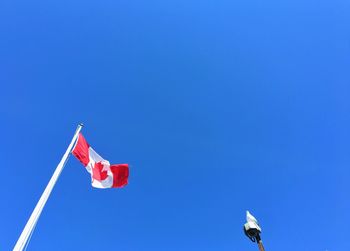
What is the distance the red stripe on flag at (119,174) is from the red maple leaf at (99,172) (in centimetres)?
41

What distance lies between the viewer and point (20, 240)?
7914 mm

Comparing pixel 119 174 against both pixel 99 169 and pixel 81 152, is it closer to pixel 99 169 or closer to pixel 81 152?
pixel 99 169

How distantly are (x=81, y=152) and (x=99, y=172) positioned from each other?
137 centimetres

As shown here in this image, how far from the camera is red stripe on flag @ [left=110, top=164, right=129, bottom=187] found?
43.2 feet

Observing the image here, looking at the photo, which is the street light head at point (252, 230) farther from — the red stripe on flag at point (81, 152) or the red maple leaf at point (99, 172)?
the red stripe on flag at point (81, 152)

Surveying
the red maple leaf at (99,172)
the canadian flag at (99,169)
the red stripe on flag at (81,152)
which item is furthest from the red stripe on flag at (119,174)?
the red stripe on flag at (81,152)

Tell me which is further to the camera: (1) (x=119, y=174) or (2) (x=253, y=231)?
(1) (x=119, y=174)

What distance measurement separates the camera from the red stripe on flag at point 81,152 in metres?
11.6

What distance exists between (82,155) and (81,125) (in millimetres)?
1417

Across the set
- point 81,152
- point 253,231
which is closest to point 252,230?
point 253,231

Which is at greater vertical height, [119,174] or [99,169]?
[119,174]

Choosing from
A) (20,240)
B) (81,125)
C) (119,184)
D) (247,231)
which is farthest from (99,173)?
(247,231)

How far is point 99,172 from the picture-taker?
41.9 feet

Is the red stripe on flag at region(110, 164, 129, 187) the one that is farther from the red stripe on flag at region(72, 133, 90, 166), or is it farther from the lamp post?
the lamp post
